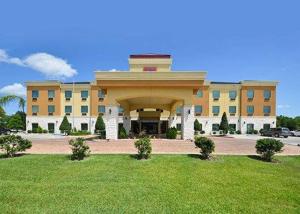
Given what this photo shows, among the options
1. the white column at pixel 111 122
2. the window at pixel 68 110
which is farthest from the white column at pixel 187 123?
the window at pixel 68 110

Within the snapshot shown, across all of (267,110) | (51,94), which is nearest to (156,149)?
(51,94)

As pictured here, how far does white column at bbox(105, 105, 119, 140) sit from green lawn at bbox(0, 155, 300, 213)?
380 inches

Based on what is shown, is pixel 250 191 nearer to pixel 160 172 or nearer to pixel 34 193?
pixel 160 172

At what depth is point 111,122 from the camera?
78.5ft

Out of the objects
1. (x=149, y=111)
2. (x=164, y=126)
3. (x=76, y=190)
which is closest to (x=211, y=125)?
(x=164, y=126)

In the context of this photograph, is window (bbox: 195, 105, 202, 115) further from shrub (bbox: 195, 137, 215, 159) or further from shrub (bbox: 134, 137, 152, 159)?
shrub (bbox: 134, 137, 152, 159)

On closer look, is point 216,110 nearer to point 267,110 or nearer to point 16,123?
point 267,110

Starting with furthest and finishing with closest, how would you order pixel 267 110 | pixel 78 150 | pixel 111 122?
1. pixel 267 110
2. pixel 111 122
3. pixel 78 150

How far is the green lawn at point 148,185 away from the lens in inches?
280

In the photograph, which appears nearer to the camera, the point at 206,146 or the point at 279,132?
the point at 206,146

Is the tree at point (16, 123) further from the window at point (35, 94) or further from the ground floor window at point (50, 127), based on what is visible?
the ground floor window at point (50, 127)

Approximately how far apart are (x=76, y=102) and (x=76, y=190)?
138 ft

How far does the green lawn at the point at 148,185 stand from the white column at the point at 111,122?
9.64 metres

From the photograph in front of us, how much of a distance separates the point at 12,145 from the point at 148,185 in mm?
10088
